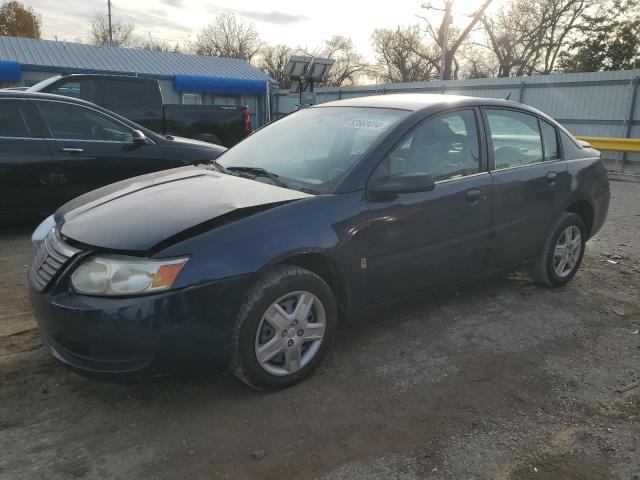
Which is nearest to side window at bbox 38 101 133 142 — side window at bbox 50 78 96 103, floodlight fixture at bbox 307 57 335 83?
side window at bbox 50 78 96 103

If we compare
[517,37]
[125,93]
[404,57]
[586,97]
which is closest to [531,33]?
[517,37]

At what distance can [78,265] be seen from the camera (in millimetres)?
2551

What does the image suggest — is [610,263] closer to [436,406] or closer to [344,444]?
[436,406]

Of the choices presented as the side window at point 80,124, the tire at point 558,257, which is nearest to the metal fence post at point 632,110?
the tire at point 558,257

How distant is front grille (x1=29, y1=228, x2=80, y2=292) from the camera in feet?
8.61

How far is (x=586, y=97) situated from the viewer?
14.8 m

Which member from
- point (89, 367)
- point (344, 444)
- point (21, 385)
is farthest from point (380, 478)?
point (21, 385)

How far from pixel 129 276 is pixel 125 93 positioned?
339 inches

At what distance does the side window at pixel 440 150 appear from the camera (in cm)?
336

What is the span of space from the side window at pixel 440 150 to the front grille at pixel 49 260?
179 centimetres

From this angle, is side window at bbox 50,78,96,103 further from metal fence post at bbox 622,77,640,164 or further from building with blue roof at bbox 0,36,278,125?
metal fence post at bbox 622,77,640,164

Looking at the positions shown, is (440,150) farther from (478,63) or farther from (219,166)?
(478,63)

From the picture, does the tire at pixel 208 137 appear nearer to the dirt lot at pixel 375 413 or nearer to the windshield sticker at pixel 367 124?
the dirt lot at pixel 375 413

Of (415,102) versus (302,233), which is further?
(415,102)
